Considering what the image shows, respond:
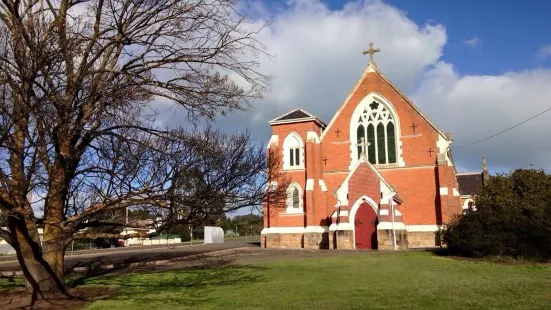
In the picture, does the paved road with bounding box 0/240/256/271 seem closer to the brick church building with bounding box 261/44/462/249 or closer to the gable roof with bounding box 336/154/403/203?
the brick church building with bounding box 261/44/462/249

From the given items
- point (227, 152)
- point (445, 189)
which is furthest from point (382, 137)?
point (227, 152)

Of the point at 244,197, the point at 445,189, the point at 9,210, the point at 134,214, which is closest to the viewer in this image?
the point at 9,210

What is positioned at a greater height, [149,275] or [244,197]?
[244,197]

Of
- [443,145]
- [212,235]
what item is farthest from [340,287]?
[212,235]

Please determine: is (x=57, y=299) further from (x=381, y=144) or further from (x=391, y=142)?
(x=391, y=142)

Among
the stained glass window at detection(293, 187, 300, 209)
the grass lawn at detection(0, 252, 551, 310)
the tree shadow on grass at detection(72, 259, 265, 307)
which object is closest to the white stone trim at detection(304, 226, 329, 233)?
the stained glass window at detection(293, 187, 300, 209)

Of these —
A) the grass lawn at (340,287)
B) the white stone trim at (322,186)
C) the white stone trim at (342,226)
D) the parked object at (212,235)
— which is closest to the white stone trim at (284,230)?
the white stone trim at (322,186)

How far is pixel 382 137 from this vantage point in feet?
109

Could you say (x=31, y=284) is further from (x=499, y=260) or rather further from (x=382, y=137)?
(x=382, y=137)

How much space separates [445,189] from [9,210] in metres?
26.6

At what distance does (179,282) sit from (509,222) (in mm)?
13733

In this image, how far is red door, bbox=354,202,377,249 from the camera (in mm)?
29953

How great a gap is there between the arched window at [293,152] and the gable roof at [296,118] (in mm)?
1112

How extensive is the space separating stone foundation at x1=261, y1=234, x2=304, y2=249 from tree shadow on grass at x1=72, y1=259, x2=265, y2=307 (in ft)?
48.3
